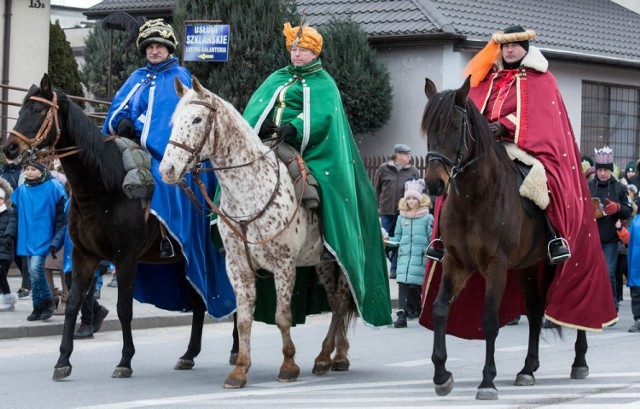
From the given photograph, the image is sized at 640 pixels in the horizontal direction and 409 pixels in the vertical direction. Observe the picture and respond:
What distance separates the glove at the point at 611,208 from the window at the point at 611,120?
14379 millimetres

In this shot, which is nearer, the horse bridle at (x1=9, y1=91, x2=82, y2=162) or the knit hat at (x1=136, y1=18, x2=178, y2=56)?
the horse bridle at (x1=9, y1=91, x2=82, y2=162)

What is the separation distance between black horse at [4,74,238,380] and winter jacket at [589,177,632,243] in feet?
25.4

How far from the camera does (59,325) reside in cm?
1420

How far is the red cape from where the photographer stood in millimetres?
10172

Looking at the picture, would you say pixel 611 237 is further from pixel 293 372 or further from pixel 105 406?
pixel 105 406

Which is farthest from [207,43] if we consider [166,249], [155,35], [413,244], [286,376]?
[286,376]

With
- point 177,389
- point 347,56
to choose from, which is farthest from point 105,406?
point 347,56

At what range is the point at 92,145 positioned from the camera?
34.2 ft

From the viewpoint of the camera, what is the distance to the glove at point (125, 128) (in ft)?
35.9

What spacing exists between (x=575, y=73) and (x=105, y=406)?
22.7 m

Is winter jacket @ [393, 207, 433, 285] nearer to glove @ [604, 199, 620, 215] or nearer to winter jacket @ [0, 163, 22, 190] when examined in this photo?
glove @ [604, 199, 620, 215]

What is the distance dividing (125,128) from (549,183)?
3.63 meters

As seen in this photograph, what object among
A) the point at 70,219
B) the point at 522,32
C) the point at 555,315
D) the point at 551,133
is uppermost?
the point at 522,32

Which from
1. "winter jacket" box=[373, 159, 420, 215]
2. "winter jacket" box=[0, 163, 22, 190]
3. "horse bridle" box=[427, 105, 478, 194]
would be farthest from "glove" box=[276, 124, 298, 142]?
"winter jacket" box=[373, 159, 420, 215]
